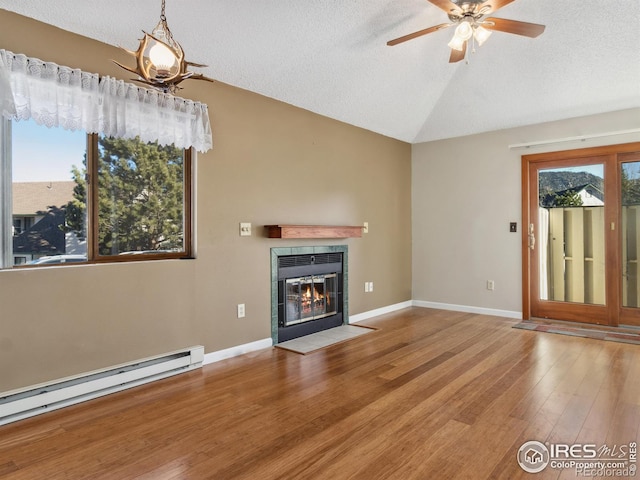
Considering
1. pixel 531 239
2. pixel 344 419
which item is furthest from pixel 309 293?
pixel 531 239

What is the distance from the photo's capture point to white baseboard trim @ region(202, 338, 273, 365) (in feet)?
11.3

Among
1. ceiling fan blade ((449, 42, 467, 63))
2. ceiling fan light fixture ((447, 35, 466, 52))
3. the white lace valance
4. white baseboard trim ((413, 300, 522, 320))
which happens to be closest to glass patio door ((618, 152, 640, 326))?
white baseboard trim ((413, 300, 522, 320))

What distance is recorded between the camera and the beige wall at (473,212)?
16.5 feet

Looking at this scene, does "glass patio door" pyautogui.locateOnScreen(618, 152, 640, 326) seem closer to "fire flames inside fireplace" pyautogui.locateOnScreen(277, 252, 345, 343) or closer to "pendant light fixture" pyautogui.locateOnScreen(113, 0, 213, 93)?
"fire flames inside fireplace" pyautogui.locateOnScreen(277, 252, 345, 343)

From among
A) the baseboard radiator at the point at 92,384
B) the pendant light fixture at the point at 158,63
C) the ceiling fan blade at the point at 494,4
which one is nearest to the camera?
the pendant light fixture at the point at 158,63

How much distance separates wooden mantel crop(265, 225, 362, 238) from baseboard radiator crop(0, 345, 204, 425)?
1280 millimetres

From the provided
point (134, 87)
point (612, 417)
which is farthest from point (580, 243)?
point (134, 87)

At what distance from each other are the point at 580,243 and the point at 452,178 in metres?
1.77

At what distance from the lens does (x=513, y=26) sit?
2.78 metres

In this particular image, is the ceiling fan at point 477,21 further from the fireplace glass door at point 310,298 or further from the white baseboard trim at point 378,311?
the white baseboard trim at point 378,311

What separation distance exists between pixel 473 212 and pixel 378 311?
187cm

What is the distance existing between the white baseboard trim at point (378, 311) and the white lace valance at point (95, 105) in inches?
110

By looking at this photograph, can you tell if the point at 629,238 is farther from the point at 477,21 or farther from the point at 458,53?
the point at 477,21

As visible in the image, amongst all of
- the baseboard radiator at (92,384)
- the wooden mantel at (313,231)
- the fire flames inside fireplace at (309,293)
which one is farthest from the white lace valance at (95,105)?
the baseboard radiator at (92,384)
